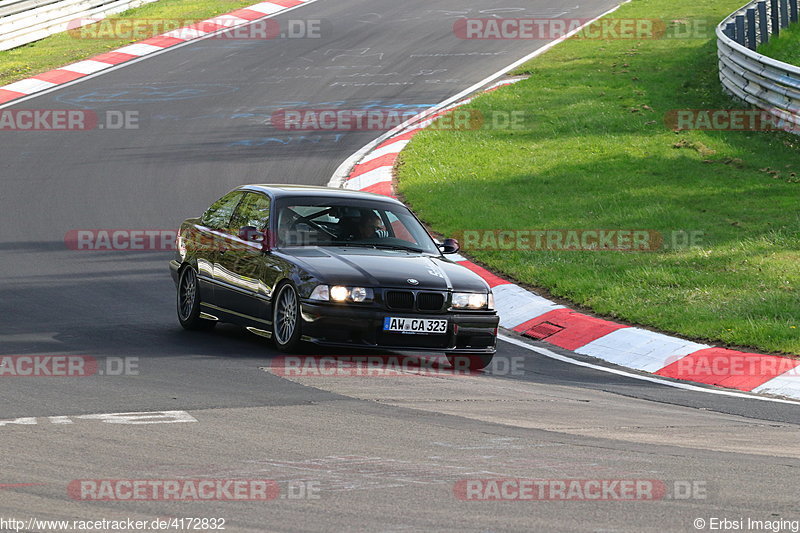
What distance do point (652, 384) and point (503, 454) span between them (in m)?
3.62

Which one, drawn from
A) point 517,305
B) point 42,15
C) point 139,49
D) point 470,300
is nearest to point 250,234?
point 470,300

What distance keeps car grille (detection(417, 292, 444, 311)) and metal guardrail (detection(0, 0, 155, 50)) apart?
21.5 metres

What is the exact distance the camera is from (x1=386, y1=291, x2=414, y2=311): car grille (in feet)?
32.9

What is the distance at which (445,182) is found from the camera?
18.5m

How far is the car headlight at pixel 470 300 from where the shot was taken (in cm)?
1029

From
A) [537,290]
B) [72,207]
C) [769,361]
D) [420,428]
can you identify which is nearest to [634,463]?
[420,428]

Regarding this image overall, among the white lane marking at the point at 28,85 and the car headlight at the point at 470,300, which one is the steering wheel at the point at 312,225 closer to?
the car headlight at the point at 470,300

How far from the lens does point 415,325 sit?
10.1 meters

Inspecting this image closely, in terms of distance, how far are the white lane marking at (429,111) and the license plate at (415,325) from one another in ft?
23.6

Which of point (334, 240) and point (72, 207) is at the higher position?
point (334, 240)

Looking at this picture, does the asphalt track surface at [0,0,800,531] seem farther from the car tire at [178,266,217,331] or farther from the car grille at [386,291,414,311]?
the car grille at [386,291,414,311]

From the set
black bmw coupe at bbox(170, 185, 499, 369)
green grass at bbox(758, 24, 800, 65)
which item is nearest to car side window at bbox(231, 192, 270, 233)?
black bmw coupe at bbox(170, 185, 499, 369)

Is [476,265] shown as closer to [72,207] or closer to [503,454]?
[72,207]

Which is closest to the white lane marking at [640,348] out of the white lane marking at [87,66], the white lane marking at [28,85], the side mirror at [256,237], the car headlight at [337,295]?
the car headlight at [337,295]
